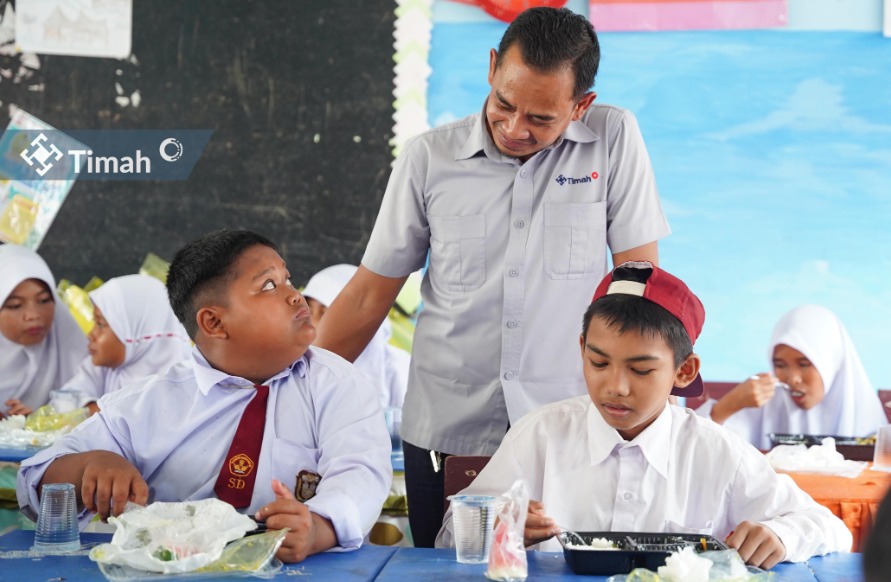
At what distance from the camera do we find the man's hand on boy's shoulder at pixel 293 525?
5.63ft

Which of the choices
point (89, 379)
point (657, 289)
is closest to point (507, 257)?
point (657, 289)

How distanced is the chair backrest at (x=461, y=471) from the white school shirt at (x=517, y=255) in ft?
0.79

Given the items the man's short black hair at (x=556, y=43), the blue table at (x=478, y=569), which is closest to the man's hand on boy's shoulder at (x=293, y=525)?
the blue table at (x=478, y=569)

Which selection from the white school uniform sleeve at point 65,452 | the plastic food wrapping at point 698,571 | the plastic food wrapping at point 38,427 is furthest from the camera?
the plastic food wrapping at point 38,427

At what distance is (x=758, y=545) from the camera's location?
175cm

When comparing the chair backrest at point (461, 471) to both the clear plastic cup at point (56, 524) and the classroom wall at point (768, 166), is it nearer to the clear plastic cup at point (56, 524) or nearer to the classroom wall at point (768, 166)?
the clear plastic cup at point (56, 524)

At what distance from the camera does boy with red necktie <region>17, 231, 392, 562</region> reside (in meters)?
2.04

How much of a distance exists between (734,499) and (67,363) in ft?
13.1

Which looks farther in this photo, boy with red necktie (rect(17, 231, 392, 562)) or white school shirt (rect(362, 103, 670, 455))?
white school shirt (rect(362, 103, 670, 455))

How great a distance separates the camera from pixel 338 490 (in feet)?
6.27

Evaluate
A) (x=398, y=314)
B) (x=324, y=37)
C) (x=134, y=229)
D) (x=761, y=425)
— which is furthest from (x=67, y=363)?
(x=761, y=425)

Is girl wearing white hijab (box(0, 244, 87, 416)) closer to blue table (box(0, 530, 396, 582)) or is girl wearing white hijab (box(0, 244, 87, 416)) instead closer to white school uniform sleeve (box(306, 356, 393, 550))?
white school uniform sleeve (box(306, 356, 393, 550))

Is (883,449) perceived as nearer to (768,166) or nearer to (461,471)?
(461,471)

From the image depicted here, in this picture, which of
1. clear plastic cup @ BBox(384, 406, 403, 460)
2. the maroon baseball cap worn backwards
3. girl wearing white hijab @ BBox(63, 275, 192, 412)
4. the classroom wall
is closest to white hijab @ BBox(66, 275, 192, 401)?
girl wearing white hijab @ BBox(63, 275, 192, 412)
